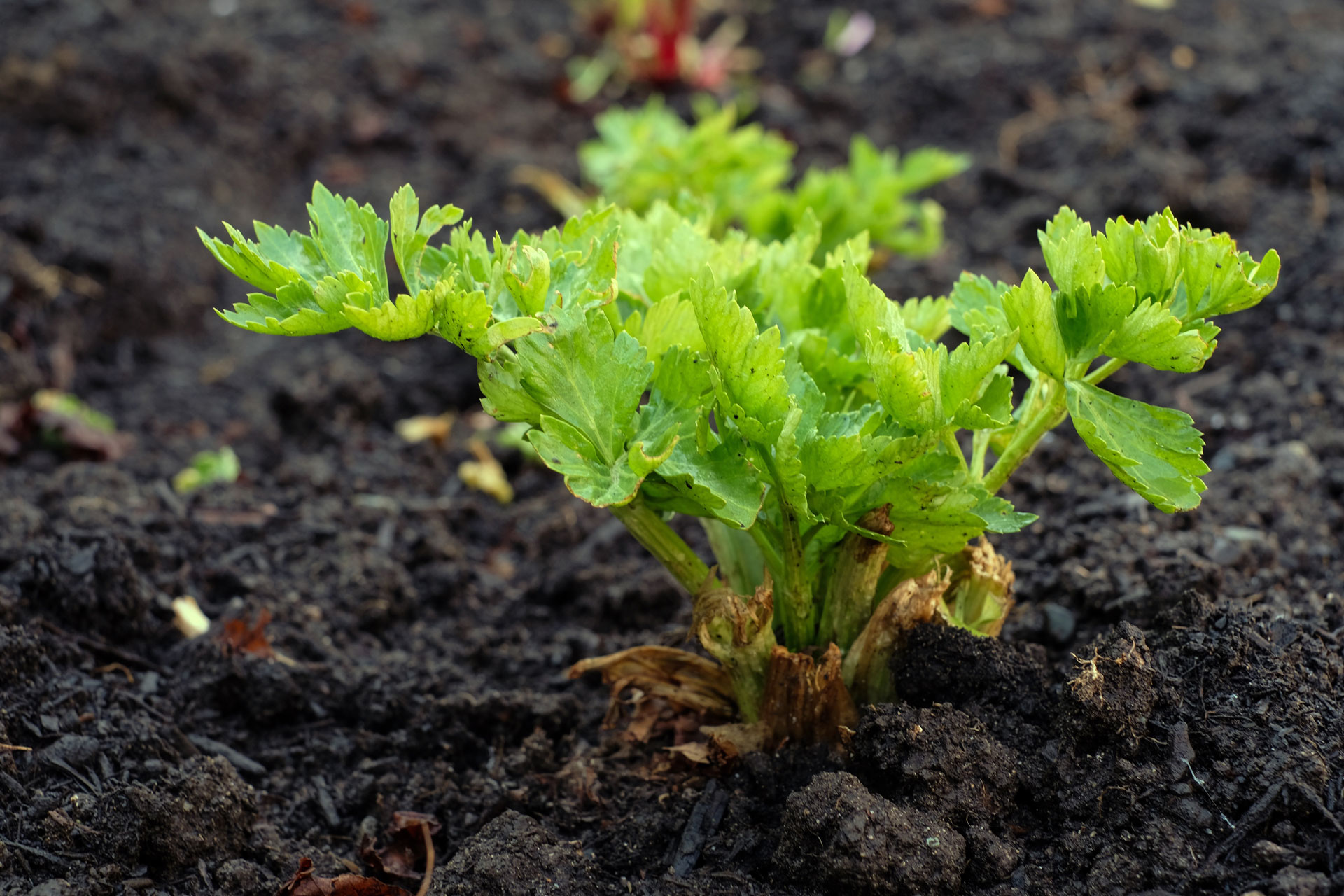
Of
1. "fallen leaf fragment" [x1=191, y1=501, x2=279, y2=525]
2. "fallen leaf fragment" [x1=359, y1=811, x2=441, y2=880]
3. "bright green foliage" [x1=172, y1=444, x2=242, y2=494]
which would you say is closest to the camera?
"fallen leaf fragment" [x1=359, y1=811, x2=441, y2=880]

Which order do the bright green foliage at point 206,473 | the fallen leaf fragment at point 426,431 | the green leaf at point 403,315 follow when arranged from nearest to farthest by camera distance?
the green leaf at point 403,315, the bright green foliage at point 206,473, the fallen leaf fragment at point 426,431

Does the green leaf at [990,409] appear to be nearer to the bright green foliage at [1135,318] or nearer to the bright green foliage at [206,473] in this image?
the bright green foliage at [1135,318]

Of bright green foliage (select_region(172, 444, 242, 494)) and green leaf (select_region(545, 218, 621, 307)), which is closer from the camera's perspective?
green leaf (select_region(545, 218, 621, 307))

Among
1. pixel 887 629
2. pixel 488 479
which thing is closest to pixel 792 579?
pixel 887 629

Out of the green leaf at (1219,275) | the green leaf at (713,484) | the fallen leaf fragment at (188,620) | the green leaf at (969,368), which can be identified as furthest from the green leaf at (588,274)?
the fallen leaf fragment at (188,620)

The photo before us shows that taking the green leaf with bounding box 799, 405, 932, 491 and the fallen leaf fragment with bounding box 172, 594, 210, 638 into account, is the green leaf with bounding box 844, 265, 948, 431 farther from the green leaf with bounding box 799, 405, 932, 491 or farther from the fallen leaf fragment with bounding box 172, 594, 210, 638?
the fallen leaf fragment with bounding box 172, 594, 210, 638

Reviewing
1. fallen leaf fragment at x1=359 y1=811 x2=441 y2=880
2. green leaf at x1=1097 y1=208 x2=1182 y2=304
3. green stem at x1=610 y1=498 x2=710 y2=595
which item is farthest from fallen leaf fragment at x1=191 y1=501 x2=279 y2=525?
green leaf at x1=1097 y1=208 x2=1182 y2=304

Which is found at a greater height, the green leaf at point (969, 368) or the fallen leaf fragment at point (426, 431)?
the green leaf at point (969, 368)
